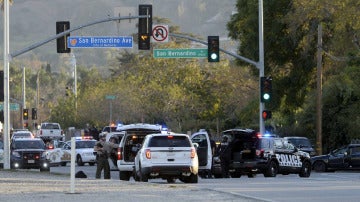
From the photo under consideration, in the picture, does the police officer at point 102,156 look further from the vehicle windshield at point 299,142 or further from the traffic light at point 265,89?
the vehicle windshield at point 299,142

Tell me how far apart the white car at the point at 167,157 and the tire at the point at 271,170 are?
21.0ft

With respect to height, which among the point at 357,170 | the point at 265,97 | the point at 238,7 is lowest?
the point at 357,170

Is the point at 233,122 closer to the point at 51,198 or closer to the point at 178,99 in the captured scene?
the point at 178,99

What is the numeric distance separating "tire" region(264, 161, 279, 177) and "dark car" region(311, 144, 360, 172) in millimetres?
9619

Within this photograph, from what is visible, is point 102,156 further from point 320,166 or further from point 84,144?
point 84,144

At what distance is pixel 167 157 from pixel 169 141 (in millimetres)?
584

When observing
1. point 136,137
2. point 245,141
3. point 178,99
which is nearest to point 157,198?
point 136,137

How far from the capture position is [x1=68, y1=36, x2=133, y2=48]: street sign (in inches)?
1819

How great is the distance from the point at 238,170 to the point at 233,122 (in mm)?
42814

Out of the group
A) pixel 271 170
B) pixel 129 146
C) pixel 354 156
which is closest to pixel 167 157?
pixel 129 146

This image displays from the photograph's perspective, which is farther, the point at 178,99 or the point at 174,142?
the point at 178,99

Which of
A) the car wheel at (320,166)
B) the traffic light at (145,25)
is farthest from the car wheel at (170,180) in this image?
the car wheel at (320,166)

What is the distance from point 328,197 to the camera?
24766 mm

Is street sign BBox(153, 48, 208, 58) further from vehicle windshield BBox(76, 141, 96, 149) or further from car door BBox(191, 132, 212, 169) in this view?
car door BBox(191, 132, 212, 169)
